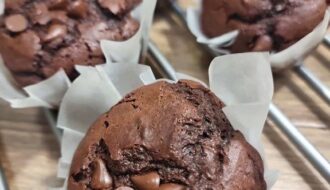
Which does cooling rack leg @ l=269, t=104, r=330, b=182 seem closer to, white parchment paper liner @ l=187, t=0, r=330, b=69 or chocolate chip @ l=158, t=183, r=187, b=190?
white parchment paper liner @ l=187, t=0, r=330, b=69

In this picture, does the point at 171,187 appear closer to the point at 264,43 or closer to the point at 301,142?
the point at 301,142

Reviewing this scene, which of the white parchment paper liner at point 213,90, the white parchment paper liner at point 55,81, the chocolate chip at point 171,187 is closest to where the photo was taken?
the chocolate chip at point 171,187

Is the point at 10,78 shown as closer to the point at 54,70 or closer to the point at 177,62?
the point at 54,70

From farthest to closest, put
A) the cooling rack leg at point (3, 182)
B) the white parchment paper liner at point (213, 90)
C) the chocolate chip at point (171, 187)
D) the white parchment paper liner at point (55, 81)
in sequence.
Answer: the white parchment paper liner at point (55, 81), the cooling rack leg at point (3, 182), the white parchment paper liner at point (213, 90), the chocolate chip at point (171, 187)

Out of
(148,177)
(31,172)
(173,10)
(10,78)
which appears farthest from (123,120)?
(173,10)

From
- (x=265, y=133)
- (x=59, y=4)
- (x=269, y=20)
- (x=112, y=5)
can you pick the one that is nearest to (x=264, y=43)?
(x=269, y=20)

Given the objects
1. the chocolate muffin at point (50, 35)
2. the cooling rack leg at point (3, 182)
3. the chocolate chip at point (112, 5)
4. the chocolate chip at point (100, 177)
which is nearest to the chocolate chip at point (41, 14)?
the chocolate muffin at point (50, 35)

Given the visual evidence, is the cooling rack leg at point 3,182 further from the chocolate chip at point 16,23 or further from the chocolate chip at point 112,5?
the chocolate chip at point 112,5
